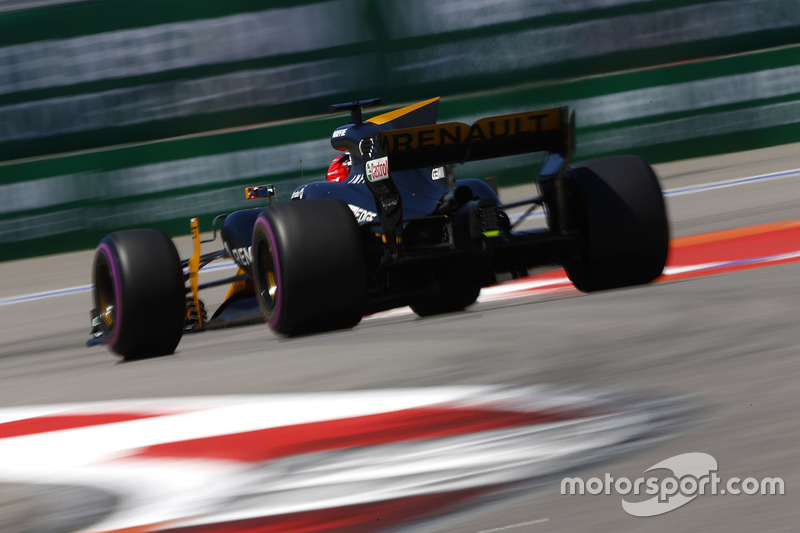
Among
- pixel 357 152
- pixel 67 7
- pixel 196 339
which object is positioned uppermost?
pixel 67 7

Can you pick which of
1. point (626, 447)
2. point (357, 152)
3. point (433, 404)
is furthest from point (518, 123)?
point (626, 447)

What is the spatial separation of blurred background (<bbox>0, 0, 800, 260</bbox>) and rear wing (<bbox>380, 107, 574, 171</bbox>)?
688 cm

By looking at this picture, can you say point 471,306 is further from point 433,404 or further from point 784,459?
point 784,459

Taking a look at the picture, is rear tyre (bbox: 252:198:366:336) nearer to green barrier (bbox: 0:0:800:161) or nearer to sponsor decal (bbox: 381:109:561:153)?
sponsor decal (bbox: 381:109:561:153)

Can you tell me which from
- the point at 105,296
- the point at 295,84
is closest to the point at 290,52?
the point at 295,84

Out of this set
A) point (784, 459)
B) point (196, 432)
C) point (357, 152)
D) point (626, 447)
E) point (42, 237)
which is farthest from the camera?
point (42, 237)

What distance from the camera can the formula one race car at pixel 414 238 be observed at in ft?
17.6

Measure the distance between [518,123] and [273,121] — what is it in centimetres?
758

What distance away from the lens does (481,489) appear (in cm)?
290

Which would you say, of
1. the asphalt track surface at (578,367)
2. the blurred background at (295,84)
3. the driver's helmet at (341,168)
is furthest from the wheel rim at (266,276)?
the blurred background at (295,84)

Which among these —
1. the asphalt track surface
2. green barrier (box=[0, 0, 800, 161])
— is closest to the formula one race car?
the asphalt track surface

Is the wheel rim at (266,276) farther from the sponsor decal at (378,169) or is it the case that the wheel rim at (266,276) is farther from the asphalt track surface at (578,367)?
the sponsor decal at (378,169)

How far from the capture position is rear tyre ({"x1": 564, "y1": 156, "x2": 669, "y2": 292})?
5.77 metres

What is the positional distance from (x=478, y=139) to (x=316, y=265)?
97cm
